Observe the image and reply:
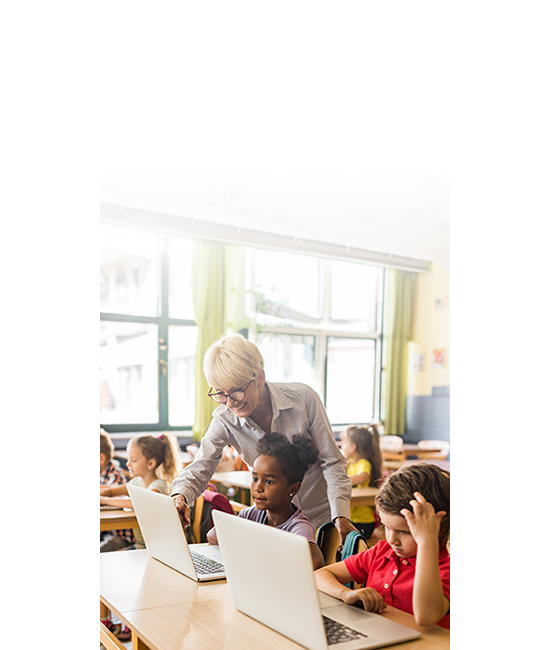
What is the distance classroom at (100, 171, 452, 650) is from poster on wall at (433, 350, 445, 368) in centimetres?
3

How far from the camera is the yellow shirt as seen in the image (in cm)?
289

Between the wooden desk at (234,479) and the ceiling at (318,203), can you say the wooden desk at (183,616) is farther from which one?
the ceiling at (318,203)

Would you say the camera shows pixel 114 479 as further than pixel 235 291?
No

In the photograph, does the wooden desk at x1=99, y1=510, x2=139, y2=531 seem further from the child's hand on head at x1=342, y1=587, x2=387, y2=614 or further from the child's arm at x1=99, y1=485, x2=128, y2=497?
the child's hand on head at x1=342, y1=587, x2=387, y2=614

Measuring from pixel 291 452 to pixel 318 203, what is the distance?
12.0 ft

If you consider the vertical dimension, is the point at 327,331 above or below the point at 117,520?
above

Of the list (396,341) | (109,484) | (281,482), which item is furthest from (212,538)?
(396,341)

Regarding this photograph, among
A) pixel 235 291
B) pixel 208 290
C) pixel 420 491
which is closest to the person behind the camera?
pixel 420 491

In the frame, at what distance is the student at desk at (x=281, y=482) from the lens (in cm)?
158

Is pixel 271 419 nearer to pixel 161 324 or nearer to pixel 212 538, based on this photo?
pixel 212 538

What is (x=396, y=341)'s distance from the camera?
20.1 ft

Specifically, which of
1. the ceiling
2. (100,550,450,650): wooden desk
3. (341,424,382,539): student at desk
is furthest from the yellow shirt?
the ceiling

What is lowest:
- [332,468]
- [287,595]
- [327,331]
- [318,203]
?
[287,595]
